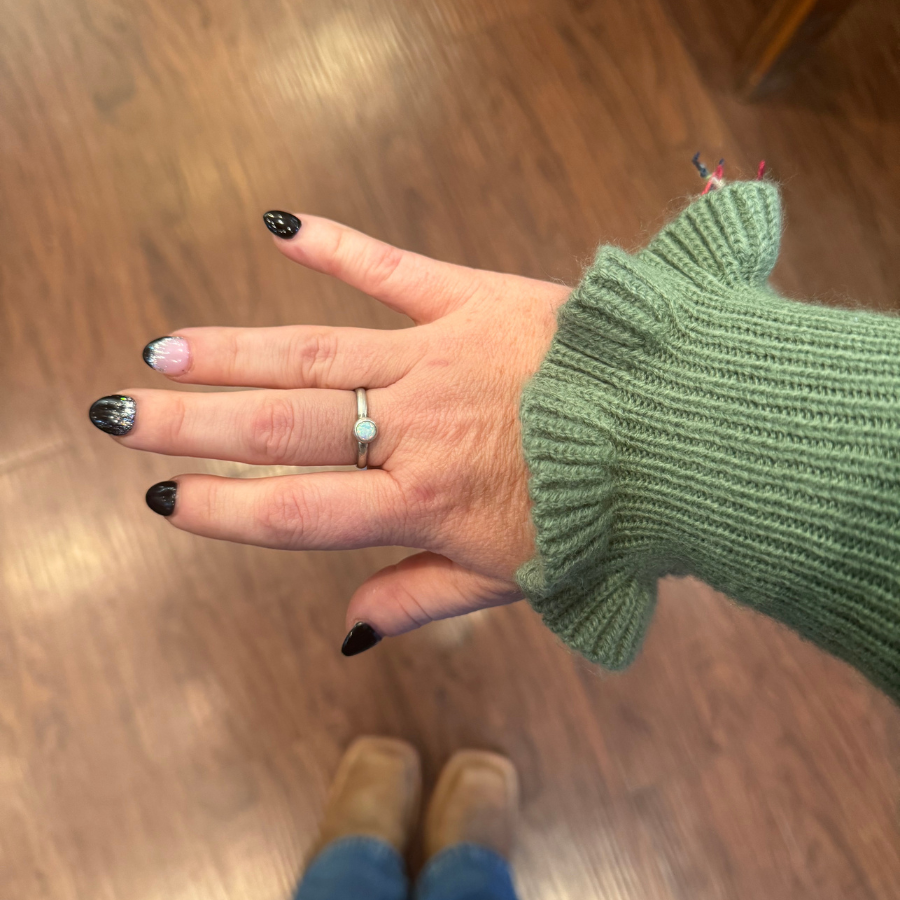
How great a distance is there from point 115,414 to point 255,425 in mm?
142

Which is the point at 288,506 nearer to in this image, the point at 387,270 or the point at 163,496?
the point at 163,496

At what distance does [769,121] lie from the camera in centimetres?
116

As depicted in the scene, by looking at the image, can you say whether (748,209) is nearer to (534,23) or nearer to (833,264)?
(833,264)

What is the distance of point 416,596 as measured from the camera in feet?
2.37

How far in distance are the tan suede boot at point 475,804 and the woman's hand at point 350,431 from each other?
1.71 feet

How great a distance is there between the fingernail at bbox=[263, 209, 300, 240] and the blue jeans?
3.03 feet

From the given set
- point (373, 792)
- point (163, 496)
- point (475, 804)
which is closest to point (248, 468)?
point (163, 496)

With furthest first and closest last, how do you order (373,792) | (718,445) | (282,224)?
(373,792) → (282,224) → (718,445)

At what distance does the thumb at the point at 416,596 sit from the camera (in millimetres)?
720

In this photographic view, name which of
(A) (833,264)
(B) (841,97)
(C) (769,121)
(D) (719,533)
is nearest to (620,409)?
(D) (719,533)

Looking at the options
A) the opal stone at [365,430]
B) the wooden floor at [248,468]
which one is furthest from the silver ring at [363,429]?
the wooden floor at [248,468]

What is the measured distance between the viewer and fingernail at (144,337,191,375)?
65cm

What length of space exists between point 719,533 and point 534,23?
3.43ft

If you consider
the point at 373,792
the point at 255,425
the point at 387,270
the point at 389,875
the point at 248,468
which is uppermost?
the point at 387,270
